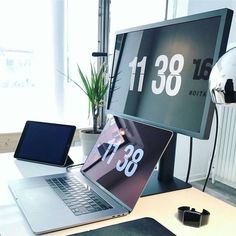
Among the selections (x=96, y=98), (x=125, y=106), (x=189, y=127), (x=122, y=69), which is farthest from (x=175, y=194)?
(x=96, y=98)

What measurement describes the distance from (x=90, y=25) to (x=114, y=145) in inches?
72.4

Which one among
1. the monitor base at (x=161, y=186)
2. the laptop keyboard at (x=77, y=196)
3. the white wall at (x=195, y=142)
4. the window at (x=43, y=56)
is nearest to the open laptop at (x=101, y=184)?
the laptop keyboard at (x=77, y=196)

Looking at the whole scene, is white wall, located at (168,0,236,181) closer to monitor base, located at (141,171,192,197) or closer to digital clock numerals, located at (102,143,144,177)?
monitor base, located at (141,171,192,197)

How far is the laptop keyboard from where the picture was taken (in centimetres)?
73

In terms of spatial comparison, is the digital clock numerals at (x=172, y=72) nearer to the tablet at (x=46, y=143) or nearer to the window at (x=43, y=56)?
the tablet at (x=46, y=143)

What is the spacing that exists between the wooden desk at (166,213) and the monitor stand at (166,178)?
1.3 inches

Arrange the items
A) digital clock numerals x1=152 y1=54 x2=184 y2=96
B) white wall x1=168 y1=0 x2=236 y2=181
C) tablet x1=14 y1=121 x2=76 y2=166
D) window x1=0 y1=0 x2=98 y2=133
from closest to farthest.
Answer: digital clock numerals x1=152 y1=54 x2=184 y2=96, tablet x1=14 y1=121 x2=76 y2=166, window x1=0 y1=0 x2=98 y2=133, white wall x1=168 y1=0 x2=236 y2=181

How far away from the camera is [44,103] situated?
95.2 inches

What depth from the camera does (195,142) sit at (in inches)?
113

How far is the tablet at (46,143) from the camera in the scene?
113cm

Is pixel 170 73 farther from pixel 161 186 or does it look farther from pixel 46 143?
pixel 46 143

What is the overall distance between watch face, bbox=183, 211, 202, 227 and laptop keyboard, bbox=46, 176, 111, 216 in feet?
0.65

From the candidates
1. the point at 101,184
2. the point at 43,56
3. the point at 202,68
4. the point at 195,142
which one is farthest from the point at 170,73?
the point at 195,142

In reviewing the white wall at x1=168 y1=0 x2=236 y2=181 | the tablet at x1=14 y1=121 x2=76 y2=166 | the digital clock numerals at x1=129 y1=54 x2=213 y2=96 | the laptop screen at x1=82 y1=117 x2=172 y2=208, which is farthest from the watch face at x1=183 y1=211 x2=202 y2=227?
the white wall at x1=168 y1=0 x2=236 y2=181
